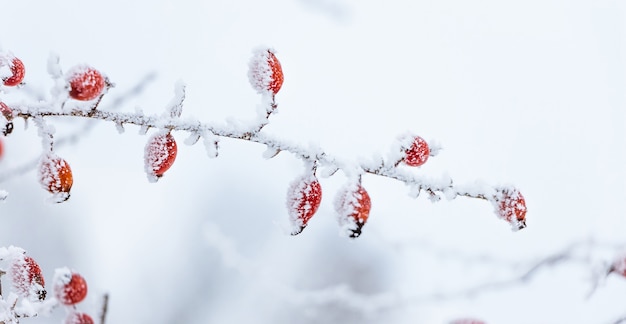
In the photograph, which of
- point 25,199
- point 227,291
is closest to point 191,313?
point 227,291

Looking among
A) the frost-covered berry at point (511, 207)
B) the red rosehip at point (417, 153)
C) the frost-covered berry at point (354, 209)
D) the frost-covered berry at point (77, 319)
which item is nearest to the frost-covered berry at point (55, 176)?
the frost-covered berry at point (77, 319)

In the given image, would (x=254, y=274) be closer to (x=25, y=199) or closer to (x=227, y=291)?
(x=227, y=291)

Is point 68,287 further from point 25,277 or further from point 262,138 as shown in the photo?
point 262,138

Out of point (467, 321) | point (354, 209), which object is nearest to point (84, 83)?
point (354, 209)

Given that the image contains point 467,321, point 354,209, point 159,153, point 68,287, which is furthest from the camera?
point 467,321

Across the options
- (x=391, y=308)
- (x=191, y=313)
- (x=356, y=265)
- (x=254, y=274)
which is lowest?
(x=391, y=308)

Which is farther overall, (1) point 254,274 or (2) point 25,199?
(2) point 25,199

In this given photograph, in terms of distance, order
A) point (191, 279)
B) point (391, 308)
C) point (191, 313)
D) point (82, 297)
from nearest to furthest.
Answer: point (82, 297) → point (391, 308) → point (191, 313) → point (191, 279)
